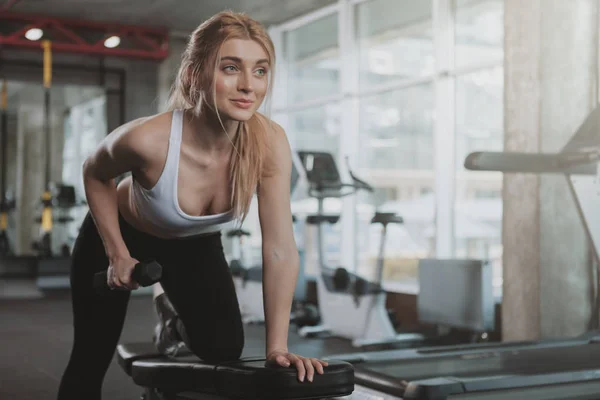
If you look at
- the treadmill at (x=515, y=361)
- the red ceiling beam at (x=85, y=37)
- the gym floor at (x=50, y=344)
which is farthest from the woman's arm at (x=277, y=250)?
the red ceiling beam at (x=85, y=37)

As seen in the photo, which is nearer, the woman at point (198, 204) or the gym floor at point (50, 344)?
the woman at point (198, 204)

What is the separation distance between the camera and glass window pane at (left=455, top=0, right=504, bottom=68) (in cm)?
572

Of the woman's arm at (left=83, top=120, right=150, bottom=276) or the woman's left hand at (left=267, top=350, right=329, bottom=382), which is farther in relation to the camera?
the woman's arm at (left=83, top=120, right=150, bottom=276)

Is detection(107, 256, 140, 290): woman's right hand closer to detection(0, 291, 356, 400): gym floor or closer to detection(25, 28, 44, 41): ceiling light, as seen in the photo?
detection(0, 291, 356, 400): gym floor

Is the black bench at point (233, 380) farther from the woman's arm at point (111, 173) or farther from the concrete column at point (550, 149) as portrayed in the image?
the concrete column at point (550, 149)

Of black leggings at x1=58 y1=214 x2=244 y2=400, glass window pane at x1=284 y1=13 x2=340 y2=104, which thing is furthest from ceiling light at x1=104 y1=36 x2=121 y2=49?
black leggings at x1=58 y1=214 x2=244 y2=400

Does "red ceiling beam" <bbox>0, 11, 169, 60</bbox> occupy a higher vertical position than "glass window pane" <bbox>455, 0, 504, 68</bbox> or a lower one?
higher

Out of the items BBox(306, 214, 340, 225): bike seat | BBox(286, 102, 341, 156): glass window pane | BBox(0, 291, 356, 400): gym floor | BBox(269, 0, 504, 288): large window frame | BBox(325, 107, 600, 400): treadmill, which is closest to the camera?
BBox(325, 107, 600, 400): treadmill

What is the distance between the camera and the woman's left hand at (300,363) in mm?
1753

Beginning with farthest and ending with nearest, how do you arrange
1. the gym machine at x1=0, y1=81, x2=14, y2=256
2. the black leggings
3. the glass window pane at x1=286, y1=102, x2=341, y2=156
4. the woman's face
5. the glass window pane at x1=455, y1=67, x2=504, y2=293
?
the gym machine at x1=0, y1=81, x2=14, y2=256 < the glass window pane at x1=286, y1=102, x2=341, y2=156 < the glass window pane at x1=455, y1=67, x2=504, y2=293 < the black leggings < the woman's face

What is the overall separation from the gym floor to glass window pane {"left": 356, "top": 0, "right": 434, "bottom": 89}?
2.38 m

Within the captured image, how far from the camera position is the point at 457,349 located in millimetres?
3689

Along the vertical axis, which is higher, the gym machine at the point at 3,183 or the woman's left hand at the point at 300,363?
the gym machine at the point at 3,183

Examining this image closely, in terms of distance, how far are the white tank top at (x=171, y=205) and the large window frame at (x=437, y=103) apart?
13.5 ft
